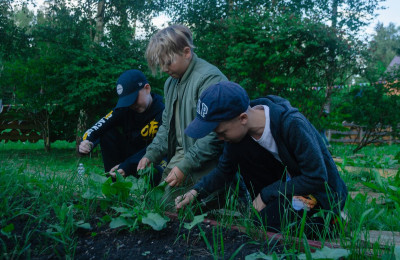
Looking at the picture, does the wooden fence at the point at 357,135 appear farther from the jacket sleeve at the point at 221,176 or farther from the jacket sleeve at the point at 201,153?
the jacket sleeve at the point at 221,176

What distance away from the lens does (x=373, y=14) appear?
15070 millimetres

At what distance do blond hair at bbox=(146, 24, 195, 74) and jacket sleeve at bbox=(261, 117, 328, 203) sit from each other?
49.9 inches

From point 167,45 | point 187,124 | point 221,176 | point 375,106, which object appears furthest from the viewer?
point 375,106

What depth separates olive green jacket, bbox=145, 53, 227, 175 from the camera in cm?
262

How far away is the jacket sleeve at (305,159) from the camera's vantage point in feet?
6.32

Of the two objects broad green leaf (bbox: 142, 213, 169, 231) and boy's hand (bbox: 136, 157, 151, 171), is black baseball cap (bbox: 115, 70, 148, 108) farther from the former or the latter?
broad green leaf (bbox: 142, 213, 169, 231)

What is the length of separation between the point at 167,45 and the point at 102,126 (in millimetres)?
1355

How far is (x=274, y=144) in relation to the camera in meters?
2.19

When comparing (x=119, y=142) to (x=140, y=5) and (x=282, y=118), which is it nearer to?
(x=282, y=118)

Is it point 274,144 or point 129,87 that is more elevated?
point 129,87

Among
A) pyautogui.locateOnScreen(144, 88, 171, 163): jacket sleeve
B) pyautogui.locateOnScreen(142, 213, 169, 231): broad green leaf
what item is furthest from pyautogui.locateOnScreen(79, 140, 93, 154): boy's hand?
pyautogui.locateOnScreen(142, 213, 169, 231): broad green leaf

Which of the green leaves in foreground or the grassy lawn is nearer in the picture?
the green leaves in foreground

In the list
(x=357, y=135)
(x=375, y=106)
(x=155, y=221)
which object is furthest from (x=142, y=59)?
(x=155, y=221)

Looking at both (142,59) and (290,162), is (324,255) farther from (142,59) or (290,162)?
(142,59)
